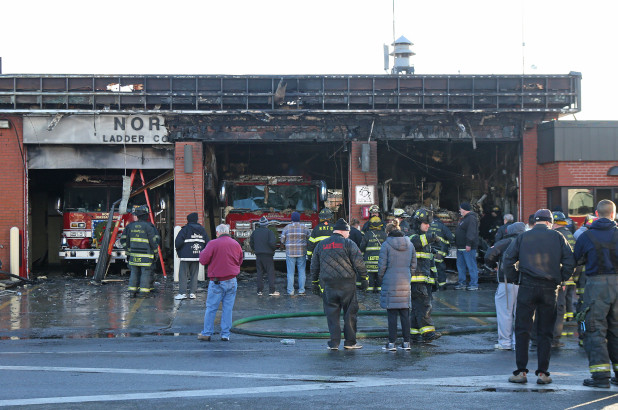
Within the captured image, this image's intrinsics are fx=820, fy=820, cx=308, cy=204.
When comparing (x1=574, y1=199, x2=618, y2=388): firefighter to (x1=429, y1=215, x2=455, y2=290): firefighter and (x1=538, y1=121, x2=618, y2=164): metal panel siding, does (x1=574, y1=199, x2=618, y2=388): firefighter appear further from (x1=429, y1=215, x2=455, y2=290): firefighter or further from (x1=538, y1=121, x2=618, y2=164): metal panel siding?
(x1=538, y1=121, x2=618, y2=164): metal panel siding

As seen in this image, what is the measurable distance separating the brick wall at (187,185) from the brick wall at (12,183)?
12.3 feet

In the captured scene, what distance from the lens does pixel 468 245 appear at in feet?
58.4

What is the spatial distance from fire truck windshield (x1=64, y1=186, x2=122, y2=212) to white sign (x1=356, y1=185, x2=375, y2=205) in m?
6.30

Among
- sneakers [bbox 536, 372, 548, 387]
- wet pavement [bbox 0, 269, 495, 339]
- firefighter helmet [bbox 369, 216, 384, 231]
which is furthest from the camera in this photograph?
firefighter helmet [bbox 369, 216, 384, 231]

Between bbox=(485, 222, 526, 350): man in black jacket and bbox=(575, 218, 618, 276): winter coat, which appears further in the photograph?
bbox=(485, 222, 526, 350): man in black jacket

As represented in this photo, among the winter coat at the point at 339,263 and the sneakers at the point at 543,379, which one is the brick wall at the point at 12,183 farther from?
the sneakers at the point at 543,379

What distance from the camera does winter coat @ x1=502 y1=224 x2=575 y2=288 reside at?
8328mm

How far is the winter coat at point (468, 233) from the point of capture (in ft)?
58.3

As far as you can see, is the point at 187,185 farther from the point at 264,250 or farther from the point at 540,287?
the point at 540,287

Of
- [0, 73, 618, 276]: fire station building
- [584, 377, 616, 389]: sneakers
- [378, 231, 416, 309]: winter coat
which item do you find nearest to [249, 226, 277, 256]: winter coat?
[0, 73, 618, 276]: fire station building

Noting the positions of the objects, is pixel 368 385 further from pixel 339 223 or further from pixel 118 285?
pixel 118 285

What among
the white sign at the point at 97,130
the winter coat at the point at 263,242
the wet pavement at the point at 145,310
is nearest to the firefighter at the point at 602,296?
the wet pavement at the point at 145,310

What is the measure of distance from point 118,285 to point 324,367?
1086 cm

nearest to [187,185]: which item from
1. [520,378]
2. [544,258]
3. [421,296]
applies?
[421,296]
